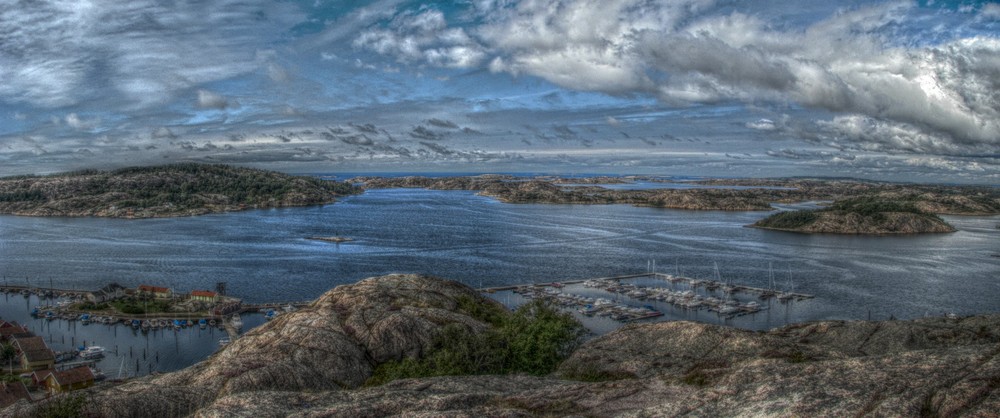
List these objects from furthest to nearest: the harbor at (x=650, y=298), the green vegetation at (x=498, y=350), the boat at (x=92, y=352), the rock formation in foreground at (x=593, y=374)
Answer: the harbor at (x=650, y=298) → the boat at (x=92, y=352) → the green vegetation at (x=498, y=350) → the rock formation in foreground at (x=593, y=374)

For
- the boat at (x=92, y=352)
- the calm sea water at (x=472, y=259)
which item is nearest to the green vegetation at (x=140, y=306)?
the calm sea water at (x=472, y=259)

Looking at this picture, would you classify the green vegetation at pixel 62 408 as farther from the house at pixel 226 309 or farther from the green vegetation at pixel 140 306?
the green vegetation at pixel 140 306

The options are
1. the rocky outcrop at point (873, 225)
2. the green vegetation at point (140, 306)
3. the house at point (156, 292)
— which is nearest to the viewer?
the green vegetation at point (140, 306)

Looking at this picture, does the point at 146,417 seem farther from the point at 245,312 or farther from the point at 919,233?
the point at 919,233

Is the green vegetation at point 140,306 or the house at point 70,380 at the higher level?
the house at point 70,380

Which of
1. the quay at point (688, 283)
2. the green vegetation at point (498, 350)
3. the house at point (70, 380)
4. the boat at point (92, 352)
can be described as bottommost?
the boat at point (92, 352)

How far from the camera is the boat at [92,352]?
46500 mm

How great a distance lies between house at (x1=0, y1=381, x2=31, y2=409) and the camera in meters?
30.5

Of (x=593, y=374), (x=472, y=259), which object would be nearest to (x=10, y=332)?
(x=593, y=374)

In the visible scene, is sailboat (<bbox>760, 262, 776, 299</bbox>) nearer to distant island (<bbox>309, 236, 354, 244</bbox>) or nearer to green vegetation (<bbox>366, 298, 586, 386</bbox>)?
green vegetation (<bbox>366, 298, 586, 386</bbox>)

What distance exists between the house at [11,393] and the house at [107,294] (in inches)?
1349

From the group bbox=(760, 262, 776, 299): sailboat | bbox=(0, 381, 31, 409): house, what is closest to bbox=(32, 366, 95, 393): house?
bbox=(0, 381, 31, 409): house

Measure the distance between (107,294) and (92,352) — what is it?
64.8 feet

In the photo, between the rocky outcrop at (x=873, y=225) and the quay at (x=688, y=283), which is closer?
the quay at (x=688, y=283)
